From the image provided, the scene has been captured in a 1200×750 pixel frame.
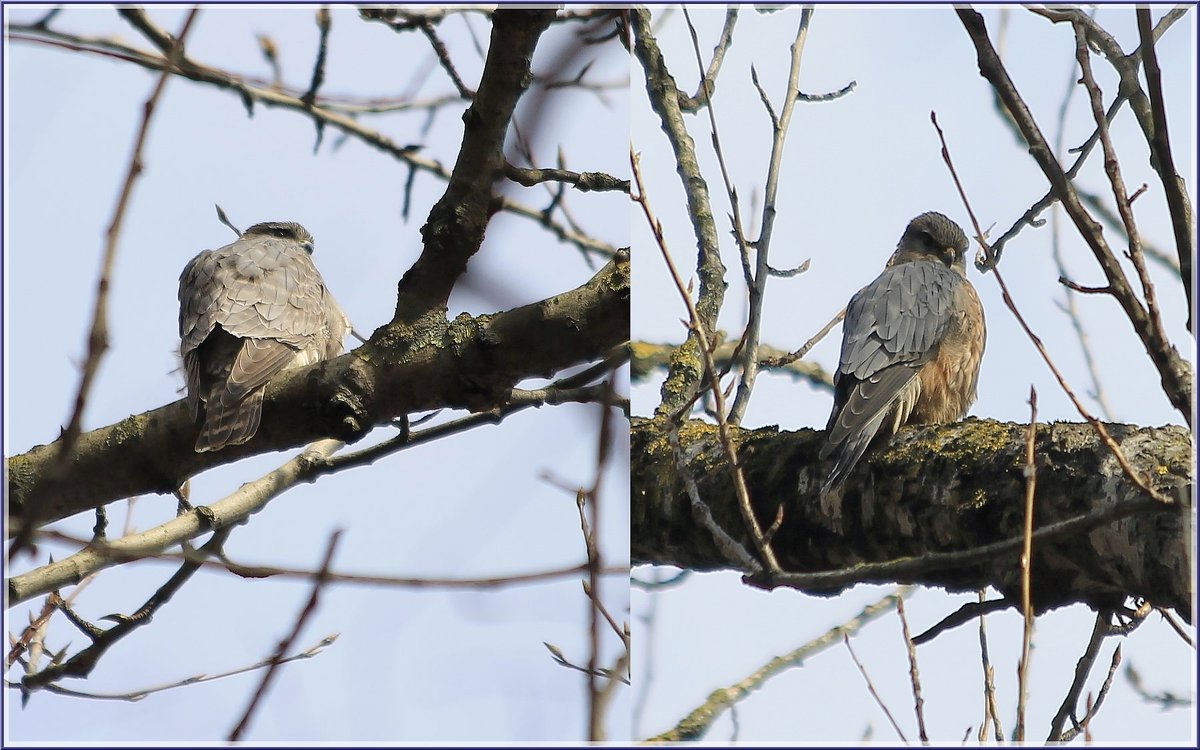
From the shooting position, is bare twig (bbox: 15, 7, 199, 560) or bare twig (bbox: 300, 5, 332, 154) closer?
bare twig (bbox: 15, 7, 199, 560)

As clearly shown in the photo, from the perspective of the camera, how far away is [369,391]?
2125 millimetres

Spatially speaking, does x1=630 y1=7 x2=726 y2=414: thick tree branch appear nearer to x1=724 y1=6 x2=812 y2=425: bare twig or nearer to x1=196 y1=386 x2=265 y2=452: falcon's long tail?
x1=724 y1=6 x2=812 y2=425: bare twig

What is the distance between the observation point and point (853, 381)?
320 centimetres

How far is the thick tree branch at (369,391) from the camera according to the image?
198cm

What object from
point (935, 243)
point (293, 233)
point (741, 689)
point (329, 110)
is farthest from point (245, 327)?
point (935, 243)

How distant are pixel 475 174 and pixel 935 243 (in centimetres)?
290

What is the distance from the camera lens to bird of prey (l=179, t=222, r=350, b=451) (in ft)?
7.74

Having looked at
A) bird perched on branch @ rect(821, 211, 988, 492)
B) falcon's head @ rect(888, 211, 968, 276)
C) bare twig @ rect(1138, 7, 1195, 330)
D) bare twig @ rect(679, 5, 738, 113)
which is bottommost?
bare twig @ rect(1138, 7, 1195, 330)

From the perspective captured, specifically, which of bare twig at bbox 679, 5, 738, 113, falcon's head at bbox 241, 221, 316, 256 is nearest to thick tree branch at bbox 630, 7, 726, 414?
bare twig at bbox 679, 5, 738, 113

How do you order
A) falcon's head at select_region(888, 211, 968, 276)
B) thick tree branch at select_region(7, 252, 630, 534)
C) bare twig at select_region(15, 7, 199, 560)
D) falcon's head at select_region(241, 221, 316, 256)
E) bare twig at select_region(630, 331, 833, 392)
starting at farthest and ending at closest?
falcon's head at select_region(241, 221, 316, 256)
falcon's head at select_region(888, 211, 968, 276)
bare twig at select_region(630, 331, 833, 392)
thick tree branch at select_region(7, 252, 630, 534)
bare twig at select_region(15, 7, 199, 560)

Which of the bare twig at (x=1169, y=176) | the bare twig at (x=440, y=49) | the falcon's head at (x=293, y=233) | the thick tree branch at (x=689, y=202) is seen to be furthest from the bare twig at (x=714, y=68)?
the falcon's head at (x=293, y=233)

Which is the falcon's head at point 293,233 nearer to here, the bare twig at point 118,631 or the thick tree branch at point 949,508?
the thick tree branch at point 949,508

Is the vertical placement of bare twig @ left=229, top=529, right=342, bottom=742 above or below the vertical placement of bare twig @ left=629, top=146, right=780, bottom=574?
below

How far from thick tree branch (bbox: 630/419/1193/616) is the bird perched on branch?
1.21 feet
